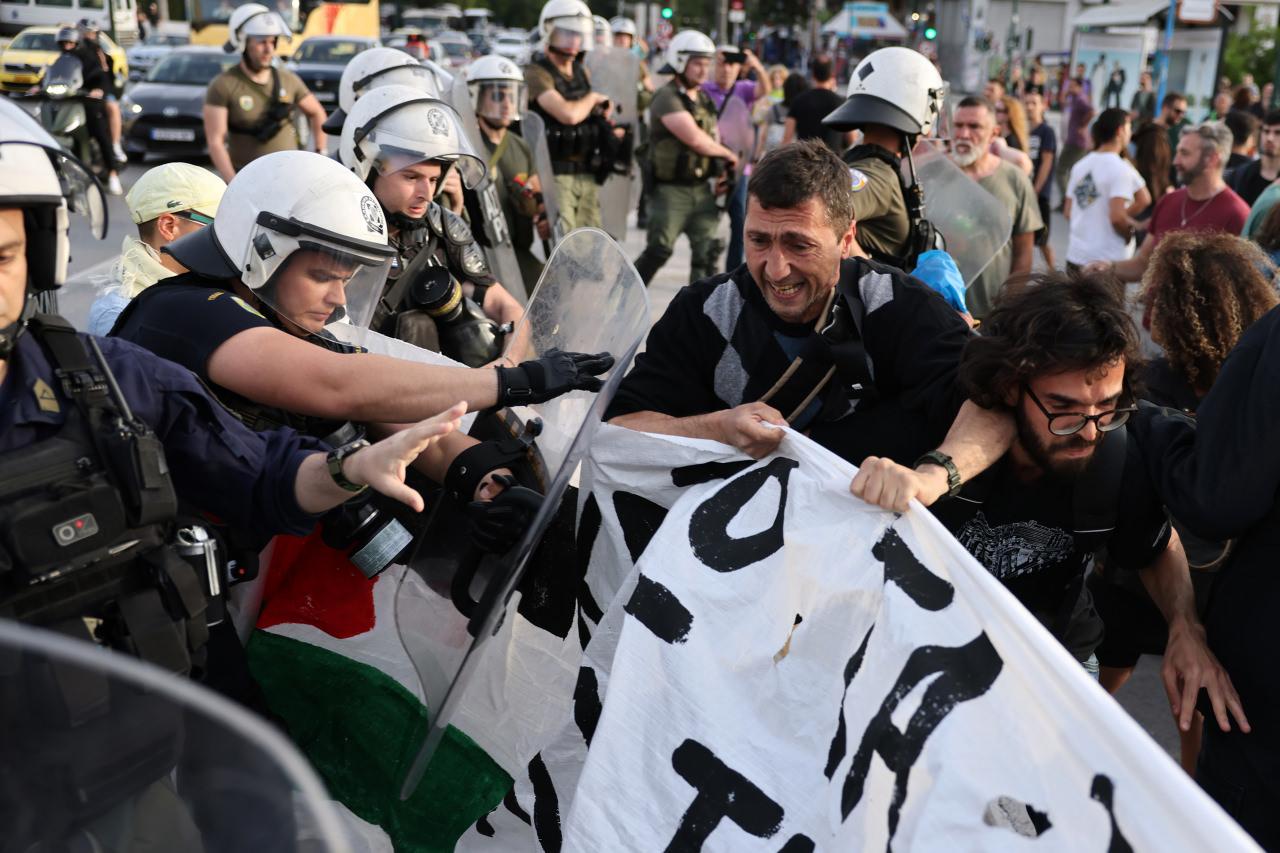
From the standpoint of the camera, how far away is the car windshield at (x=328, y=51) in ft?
66.9

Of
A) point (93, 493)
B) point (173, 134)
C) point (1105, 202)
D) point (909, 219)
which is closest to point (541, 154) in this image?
point (909, 219)

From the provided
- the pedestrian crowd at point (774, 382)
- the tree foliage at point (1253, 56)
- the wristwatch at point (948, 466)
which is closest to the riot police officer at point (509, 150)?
the pedestrian crowd at point (774, 382)

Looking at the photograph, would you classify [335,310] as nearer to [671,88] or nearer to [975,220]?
[975,220]

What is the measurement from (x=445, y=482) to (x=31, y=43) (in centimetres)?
1987

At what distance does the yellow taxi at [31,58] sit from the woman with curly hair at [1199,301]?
1655cm

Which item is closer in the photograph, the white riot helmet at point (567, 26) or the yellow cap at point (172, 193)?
the yellow cap at point (172, 193)

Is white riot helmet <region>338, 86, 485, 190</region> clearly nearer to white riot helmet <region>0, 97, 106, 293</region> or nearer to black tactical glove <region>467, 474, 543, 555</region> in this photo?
black tactical glove <region>467, 474, 543, 555</region>

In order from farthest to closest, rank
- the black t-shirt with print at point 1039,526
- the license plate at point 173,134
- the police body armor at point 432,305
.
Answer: the license plate at point 173,134, the police body armor at point 432,305, the black t-shirt with print at point 1039,526

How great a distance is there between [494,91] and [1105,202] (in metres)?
3.60

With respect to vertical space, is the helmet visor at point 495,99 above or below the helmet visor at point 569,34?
below

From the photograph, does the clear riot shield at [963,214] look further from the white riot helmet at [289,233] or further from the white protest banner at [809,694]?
the white riot helmet at [289,233]

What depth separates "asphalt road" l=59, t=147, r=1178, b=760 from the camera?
4266mm

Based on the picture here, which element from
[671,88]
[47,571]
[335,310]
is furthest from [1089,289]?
[671,88]

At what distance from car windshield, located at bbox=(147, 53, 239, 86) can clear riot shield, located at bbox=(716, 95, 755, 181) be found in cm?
997
